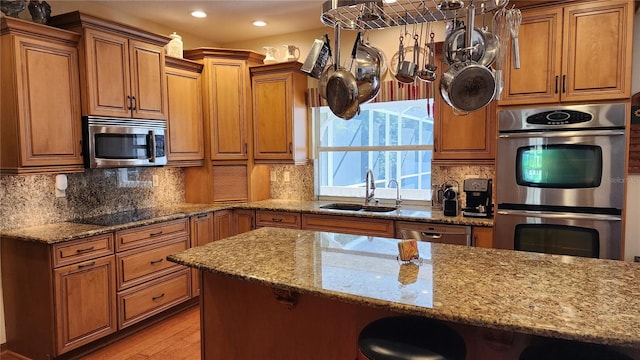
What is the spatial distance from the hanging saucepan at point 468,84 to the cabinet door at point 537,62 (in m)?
1.45

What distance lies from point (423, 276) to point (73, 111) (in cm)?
275

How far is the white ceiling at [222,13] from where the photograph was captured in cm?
341

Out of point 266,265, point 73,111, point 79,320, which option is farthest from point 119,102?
point 266,265

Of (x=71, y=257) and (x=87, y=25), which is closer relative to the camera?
(x=71, y=257)

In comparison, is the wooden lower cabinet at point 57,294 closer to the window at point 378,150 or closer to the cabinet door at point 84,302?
the cabinet door at point 84,302

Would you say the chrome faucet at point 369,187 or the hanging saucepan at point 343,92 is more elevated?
the hanging saucepan at point 343,92

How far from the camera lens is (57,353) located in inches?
105

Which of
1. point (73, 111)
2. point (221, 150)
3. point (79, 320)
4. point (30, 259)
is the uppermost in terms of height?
point (73, 111)

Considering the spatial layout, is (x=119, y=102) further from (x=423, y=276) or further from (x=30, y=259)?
(x=423, y=276)

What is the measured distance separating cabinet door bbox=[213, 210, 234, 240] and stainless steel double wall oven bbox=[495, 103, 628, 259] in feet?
8.14

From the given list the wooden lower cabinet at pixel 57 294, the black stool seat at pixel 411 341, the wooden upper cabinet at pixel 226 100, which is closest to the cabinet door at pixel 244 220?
the wooden upper cabinet at pixel 226 100

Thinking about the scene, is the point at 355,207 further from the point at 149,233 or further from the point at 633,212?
the point at 633,212

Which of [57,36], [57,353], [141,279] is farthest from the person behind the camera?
[141,279]

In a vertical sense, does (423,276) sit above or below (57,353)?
above
